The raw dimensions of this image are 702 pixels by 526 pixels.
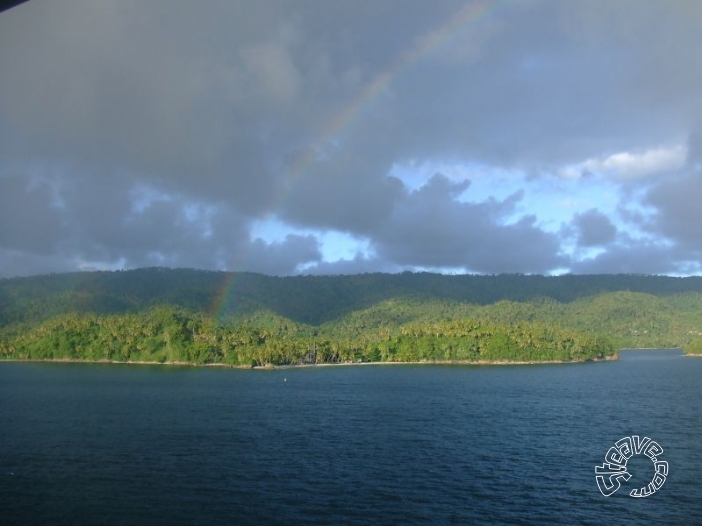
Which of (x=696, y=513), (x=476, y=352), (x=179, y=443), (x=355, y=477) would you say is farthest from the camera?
(x=476, y=352)

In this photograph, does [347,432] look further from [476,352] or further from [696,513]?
[476,352]

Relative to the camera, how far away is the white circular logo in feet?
125

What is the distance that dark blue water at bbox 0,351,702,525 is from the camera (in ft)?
113

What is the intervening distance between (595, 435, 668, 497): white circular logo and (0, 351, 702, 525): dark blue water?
0.71 meters

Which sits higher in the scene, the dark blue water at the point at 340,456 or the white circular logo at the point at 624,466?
the dark blue water at the point at 340,456

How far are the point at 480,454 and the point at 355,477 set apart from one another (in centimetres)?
1227

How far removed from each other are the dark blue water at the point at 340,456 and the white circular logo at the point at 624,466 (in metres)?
0.71

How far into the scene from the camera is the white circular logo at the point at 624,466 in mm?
38250

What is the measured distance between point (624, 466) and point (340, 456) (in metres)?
21.4

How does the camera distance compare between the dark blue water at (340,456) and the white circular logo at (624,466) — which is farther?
the white circular logo at (624,466)

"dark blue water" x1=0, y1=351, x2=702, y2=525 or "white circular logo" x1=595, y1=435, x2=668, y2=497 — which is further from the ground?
"dark blue water" x1=0, y1=351, x2=702, y2=525

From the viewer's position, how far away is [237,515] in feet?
112

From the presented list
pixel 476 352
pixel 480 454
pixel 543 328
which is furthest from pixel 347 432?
pixel 543 328

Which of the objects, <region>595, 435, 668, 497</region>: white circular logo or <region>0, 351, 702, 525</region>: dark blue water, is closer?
<region>0, 351, 702, 525</region>: dark blue water
